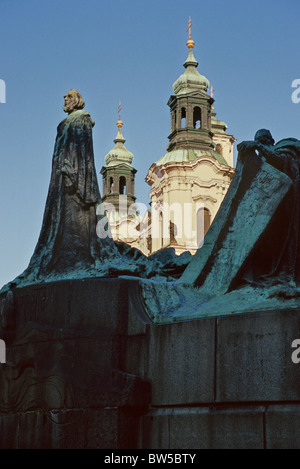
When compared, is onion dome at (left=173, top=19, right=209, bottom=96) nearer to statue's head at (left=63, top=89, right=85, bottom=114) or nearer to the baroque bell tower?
the baroque bell tower

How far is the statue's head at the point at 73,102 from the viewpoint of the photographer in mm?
9500

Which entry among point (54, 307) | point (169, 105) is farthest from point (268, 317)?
point (169, 105)

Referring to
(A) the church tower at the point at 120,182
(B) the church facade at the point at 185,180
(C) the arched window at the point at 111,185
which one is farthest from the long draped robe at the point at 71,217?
(C) the arched window at the point at 111,185

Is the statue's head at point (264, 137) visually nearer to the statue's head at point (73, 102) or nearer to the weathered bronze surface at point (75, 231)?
the weathered bronze surface at point (75, 231)

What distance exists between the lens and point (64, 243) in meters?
8.77

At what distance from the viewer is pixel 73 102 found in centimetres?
952

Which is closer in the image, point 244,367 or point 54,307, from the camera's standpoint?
point 244,367

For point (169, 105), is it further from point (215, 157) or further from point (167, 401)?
point (167, 401)

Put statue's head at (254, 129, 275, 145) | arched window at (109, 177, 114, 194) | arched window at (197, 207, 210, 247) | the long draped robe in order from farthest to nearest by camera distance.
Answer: arched window at (109, 177, 114, 194), arched window at (197, 207, 210, 247), the long draped robe, statue's head at (254, 129, 275, 145)

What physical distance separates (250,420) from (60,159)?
4.06 metres

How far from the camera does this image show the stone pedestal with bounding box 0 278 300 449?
645 cm

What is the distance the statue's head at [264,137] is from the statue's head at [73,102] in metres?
2.26

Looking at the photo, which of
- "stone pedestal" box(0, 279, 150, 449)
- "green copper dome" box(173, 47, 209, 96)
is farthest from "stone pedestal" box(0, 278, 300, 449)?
"green copper dome" box(173, 47, 209, 96)

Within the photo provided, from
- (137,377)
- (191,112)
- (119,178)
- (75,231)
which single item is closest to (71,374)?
(137,377)
